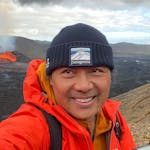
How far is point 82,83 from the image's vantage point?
218 centimetres

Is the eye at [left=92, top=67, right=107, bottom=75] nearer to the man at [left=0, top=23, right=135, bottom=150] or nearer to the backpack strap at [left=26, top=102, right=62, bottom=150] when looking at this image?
the man at [left=0, top=23, right=135, bottom=150]

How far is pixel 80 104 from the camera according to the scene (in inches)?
89.0

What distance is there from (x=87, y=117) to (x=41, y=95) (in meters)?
0.28

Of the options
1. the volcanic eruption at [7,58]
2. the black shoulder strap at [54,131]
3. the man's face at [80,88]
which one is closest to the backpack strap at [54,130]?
the black shoulder strap at [54,131]

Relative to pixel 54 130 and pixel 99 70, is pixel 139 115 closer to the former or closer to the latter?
pixel 99 70

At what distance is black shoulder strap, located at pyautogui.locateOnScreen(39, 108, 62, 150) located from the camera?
80.8 inches

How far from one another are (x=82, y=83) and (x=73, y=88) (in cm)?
6

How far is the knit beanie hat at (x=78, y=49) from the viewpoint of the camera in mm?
2213

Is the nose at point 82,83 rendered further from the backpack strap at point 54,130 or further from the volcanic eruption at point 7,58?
the volcanic eruption at point 7,58

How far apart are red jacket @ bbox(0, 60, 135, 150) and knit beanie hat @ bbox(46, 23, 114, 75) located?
178 mm

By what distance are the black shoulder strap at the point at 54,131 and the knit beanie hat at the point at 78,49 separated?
29cm

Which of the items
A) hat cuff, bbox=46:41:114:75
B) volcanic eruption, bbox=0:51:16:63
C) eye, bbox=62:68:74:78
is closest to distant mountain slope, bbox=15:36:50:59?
volcanic eruption, bbox=0:51:16:63

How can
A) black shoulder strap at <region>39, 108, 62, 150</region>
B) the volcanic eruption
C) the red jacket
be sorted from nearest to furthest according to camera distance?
the red jacket
black shoulder strap at <region>39, 108, 62, 150</region>
the volcanic eruption

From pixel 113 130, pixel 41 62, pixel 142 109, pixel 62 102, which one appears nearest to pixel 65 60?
pixel 62 102
